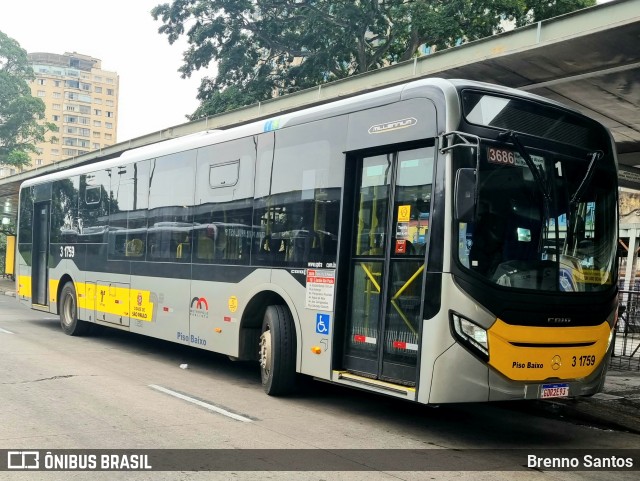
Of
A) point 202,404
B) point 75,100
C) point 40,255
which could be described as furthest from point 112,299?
point 75,100

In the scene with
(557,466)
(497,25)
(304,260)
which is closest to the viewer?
(557,466)

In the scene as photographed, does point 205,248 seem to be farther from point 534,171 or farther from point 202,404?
point 534,171

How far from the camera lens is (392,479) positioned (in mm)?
5438

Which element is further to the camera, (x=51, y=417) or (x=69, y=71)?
(x=69, y=71)

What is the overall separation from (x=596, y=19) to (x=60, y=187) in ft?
37.3

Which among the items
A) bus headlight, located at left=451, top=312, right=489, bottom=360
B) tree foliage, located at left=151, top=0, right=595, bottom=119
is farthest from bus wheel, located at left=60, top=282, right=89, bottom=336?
tree foliage, located at left=151, top=0, right=595, bottom=119

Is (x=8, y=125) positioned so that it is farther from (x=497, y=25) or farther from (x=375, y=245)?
(x=375, y=245)

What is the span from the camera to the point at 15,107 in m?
63.9

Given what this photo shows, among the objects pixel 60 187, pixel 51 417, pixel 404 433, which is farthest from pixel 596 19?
pixel 60 187

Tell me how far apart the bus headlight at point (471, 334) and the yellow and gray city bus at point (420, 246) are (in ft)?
0.04

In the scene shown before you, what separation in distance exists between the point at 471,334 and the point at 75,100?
154697 mm

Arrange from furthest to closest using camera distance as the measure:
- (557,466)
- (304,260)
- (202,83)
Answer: (202,83)
(304,260)
(557,466)

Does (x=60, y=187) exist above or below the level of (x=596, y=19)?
below

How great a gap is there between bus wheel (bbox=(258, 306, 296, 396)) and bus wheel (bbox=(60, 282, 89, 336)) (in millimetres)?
7168
